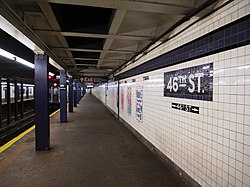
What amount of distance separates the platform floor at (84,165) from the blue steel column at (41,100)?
285 millimetres

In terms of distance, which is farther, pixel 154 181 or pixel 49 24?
pixel 49 24

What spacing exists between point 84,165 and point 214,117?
2570 mm

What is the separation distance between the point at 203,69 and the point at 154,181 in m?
1.96

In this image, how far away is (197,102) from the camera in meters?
2.64

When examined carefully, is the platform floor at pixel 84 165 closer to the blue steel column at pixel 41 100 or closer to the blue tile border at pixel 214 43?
the blue steel column at pixel 41 100

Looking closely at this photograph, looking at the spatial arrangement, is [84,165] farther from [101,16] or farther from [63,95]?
[63,95]

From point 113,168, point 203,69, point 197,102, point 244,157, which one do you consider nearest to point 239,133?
point 244,157

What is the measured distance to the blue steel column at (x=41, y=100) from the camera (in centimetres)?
439

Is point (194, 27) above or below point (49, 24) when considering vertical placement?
below

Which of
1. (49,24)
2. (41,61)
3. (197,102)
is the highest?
(49,24)

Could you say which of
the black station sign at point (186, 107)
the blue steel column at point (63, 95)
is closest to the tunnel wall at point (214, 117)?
the black station sign at point (186, 107)

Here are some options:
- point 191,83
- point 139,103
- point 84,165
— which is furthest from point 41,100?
point 191,83

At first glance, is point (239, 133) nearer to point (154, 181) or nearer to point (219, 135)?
point (219, 135)

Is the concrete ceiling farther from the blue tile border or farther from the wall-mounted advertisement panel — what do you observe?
the wall-mounted advertisement panel
